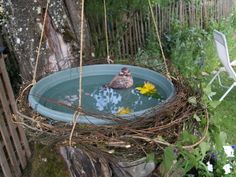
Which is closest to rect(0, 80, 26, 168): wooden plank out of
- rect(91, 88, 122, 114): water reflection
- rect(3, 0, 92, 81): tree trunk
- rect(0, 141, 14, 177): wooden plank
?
rect(0, 141, 14, 177): wooden plank

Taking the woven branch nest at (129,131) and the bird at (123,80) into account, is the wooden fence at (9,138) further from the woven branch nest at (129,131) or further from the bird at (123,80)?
the woven branch nest at (129,131)

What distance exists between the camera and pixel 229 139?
357cm

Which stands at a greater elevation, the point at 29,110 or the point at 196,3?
the point at 29,110

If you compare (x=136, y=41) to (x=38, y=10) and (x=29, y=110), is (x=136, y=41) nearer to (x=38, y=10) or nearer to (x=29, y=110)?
(x=38, y=10)

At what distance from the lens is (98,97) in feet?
5.22

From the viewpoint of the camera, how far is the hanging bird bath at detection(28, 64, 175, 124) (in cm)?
142

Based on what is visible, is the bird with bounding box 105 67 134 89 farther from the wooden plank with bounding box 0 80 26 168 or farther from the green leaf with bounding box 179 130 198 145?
the wooden plank with bounding box 0 80 26 168

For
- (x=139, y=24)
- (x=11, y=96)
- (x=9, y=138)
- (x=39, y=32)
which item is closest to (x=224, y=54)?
(x=139, y=24)

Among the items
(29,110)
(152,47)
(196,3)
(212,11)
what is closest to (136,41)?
(152,47)

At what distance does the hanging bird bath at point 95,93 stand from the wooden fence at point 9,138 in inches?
45.9

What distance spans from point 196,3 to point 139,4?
165cm

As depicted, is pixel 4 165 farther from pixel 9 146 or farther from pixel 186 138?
pixel 186 138

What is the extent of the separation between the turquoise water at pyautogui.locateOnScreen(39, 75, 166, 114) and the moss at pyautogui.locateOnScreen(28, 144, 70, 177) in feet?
2.05

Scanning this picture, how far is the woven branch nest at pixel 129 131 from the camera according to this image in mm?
1126
